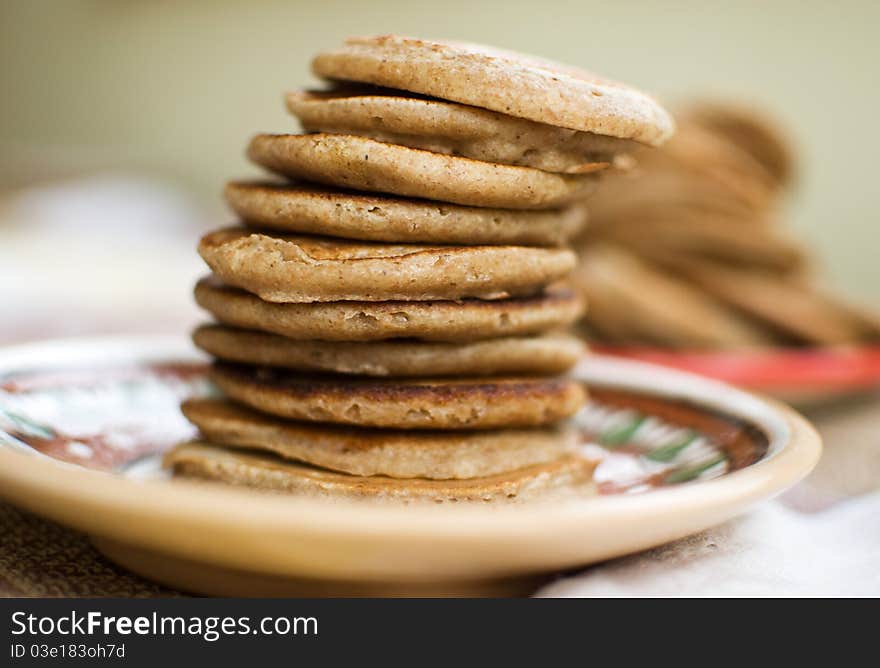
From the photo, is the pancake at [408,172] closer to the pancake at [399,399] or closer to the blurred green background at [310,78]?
the pancake at [399,399]

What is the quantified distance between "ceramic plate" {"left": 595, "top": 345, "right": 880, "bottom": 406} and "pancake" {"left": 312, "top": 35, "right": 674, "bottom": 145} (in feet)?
2.58

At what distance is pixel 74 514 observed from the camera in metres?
0.73

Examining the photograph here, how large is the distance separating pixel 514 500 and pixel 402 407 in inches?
6.0

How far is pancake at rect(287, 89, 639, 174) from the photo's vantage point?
97 centimetres

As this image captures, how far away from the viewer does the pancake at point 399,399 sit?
3.30 feet

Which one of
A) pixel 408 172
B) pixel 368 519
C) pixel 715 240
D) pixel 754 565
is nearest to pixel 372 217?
pixel 408 172

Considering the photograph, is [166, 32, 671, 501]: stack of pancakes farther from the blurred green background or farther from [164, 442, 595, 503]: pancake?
the blurred green background

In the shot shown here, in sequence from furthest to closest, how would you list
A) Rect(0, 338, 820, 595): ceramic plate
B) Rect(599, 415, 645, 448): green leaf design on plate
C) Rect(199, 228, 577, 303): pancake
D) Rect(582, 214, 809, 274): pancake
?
1. Rect(582, 214, 809, 274): pancake
2. Rect(599, 415, 645, 448): green leaf design on plate
3. Rect(199, 228, 577, 303): pancake
4. Rect(0, 338, 820, 595): ceramic plate

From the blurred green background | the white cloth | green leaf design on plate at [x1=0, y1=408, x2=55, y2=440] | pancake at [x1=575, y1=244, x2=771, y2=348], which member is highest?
the blurred green background

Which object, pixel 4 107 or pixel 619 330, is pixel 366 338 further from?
pixel 4 107

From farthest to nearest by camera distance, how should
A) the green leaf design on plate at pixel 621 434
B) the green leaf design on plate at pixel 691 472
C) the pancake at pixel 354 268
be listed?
the green leaf design on plate at pixel 621 434, the green leaf design on plate at pixel 691 472, the pancake at pixel 354 268

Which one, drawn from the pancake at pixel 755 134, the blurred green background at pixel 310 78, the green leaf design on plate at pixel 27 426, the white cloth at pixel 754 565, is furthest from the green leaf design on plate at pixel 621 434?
the blurred green background at pixel 310 78

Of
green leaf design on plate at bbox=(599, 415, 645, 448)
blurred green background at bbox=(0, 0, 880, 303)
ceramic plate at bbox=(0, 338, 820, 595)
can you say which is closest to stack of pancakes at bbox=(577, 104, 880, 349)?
blurred green background at bbox=(0, 0, 880, 303)

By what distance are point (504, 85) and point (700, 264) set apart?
1242mm
